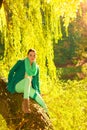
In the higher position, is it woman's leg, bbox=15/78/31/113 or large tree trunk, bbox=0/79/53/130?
woman's leg, bbox=15/78/31/113

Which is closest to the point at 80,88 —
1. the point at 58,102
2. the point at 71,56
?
the point at 58,102

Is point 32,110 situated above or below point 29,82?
below

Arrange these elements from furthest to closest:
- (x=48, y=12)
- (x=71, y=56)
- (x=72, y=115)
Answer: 1. (x=71, y=56)
2. (x=48, y=12)
3. (x=72, y=115)

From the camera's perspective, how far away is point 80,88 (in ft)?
23.6

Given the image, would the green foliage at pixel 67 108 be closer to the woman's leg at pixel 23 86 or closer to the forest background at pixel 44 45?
the forest background at pixel 44 45

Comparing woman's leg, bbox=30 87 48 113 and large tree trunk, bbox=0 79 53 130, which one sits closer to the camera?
large tree trunk, bbox=0 79 53 130

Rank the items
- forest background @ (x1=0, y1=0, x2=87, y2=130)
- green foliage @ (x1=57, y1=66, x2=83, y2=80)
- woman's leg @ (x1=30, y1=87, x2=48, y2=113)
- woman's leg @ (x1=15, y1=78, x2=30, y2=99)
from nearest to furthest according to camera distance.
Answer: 1. woman's leg @ (x1=15, y1=78, x2=30, y2=99)
2. woman's leg @ (x1=30, y1=87, x2=48, y2=113)
3. forest background @ (x1=0, y1=0, x2=87, y2=130)
4. green foliage @ (x1=57, y1=66, x2=83, y2=80)

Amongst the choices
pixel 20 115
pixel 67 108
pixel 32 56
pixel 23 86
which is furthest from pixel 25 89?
pixel 67 108

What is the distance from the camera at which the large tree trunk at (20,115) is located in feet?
13.2

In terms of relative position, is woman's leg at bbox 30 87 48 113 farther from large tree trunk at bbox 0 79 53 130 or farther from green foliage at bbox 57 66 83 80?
green foliage at bbox 57 66 83 80

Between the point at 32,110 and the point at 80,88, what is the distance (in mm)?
3159

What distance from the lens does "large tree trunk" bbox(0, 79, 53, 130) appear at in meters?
4.04

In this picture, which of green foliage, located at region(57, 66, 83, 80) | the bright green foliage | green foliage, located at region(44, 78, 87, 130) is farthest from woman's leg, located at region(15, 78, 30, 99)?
green foliage, located at region(57, 66, 83, 80)

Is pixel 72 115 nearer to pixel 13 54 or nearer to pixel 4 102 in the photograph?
pixel 13 54
